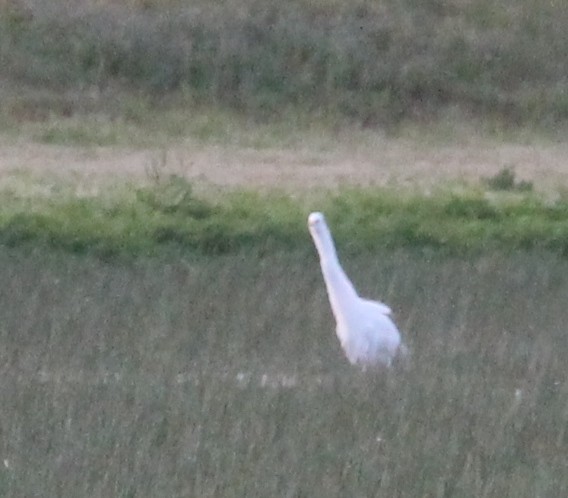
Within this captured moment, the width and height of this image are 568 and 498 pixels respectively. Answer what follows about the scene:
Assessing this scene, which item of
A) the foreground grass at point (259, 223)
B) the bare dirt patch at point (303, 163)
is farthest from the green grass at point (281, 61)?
the foreground grass at point (259, 223)

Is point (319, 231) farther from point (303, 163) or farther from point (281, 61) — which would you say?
point (281, 61)

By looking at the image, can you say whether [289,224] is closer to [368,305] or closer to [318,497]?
[368,305]

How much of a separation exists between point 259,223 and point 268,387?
5.06 meters

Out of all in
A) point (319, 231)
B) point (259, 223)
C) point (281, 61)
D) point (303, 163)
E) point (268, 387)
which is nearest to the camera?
point (268, 387)

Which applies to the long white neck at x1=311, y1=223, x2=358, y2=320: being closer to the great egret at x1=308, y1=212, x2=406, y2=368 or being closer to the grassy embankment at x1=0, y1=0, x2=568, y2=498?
Answer: the great egret at x1=308, y1=212, x2=406, y2=368

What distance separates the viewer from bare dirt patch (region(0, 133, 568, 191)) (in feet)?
50.4

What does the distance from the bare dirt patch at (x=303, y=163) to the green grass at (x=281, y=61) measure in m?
1.22

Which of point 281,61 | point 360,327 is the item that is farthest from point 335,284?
point 281,61

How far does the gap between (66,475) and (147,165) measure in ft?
37.1

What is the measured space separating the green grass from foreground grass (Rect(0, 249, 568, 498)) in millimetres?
10107

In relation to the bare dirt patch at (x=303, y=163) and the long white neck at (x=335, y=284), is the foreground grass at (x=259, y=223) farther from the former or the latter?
the long white neck at (x=335, y=284)

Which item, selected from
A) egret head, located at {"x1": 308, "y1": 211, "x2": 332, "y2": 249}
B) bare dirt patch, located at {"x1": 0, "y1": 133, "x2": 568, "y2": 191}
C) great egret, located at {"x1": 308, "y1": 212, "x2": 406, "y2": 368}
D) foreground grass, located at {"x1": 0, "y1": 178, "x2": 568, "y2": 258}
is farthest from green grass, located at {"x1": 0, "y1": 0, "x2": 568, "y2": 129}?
great egret, located at {"x1": 308, "y1": 212, "x2": 406, "y2": 368}

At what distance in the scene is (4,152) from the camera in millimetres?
16641

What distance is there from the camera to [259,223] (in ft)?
35.7
